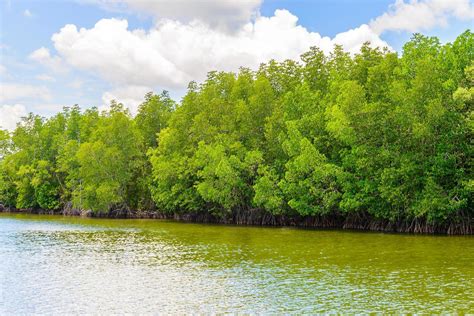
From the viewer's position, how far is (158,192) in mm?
63531

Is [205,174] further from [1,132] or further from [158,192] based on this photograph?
[1,132]

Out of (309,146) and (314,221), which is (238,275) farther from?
(314,221)

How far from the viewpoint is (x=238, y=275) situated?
23.2 m

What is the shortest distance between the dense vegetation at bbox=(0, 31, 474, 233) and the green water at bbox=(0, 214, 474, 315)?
578 centimetres

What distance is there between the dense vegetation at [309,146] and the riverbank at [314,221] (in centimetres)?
16

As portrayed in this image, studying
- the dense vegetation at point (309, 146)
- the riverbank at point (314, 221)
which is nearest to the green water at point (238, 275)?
the riverbank at point (314, 221)

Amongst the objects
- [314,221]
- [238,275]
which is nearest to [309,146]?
[314,221]

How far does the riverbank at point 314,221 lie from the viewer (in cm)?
4058

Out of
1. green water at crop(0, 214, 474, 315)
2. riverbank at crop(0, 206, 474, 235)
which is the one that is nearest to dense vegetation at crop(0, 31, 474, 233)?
riverbank at crop(0, 206, 474, 235)

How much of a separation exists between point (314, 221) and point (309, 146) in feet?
27.7

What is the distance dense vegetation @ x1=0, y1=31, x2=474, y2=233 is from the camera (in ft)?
132

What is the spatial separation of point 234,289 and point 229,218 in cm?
3750

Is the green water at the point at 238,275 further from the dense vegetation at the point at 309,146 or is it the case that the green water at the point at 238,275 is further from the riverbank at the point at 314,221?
the dense vegetation at the point at 309,146

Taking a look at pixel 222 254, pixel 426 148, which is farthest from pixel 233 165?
pixel 222 254
